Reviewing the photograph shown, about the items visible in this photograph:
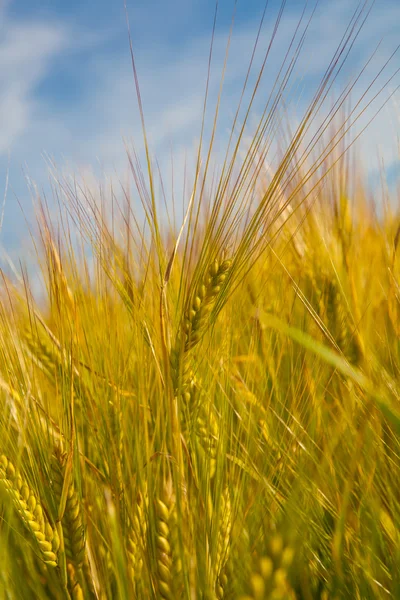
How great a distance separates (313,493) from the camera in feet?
2.21

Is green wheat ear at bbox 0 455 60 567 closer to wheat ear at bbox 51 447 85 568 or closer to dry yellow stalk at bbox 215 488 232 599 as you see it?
wheat ear at bbox 51 447 85 568

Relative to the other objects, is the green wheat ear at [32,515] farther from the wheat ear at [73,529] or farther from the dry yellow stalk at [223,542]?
the dry yellow stalk at [223,542]

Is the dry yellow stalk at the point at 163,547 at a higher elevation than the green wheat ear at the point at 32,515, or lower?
lower

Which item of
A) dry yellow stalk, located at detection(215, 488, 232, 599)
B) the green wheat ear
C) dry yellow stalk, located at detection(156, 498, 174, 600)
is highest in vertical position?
the green wheat ear

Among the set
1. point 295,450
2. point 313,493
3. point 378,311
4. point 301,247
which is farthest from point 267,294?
point 313,493

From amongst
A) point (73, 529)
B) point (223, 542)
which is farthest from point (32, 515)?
point (223, 542)

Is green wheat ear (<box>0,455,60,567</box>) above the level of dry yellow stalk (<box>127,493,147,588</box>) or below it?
above

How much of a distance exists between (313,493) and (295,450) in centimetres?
11

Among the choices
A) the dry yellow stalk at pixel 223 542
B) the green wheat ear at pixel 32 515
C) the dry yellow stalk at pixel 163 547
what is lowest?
the dry yellow stalk at pixel 223 542

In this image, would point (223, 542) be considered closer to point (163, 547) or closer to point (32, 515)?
point (163, 547)

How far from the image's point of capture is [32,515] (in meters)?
0.62

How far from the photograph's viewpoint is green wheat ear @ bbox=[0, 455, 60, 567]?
0.61 metres

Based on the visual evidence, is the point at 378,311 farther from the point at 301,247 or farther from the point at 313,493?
the point at 313,493

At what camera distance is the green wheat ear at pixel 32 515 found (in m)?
0.61
